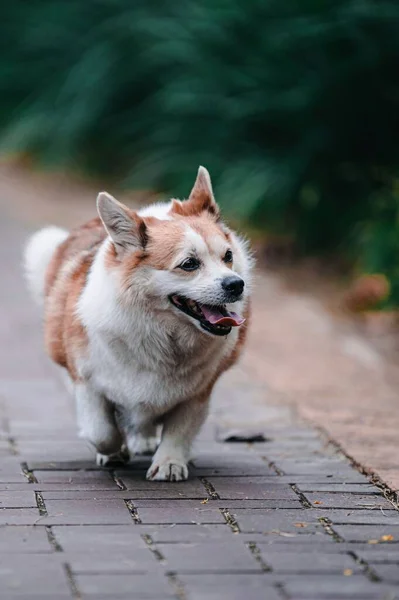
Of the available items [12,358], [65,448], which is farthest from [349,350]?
[65,448]

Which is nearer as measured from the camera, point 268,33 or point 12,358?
point 12,358

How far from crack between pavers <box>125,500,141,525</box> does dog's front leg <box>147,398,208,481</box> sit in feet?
1.40

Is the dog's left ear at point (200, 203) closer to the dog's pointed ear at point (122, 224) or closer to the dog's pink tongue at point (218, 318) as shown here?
the dog's pointed ear at point (122, 224)

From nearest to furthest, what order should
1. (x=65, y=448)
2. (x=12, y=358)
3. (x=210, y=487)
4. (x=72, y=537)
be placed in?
1. (x=72, y=537)
2. (x=210, y=487)
3. (x=65, y=448)
4. (x=12, y=358)

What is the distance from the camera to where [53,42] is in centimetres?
1672

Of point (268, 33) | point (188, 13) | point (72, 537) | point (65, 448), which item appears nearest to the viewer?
point (72, 537)

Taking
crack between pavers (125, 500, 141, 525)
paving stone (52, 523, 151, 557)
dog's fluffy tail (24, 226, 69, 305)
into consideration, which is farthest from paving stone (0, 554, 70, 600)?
dog's fluffy tail (24, 226, 69, 305)

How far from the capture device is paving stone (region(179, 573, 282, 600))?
3.51m

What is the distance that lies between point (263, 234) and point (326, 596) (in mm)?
8420

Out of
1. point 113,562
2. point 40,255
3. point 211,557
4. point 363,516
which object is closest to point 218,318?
point 363,516

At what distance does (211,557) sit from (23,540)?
2.19 feet

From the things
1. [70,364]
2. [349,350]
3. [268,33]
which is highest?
[268,33]

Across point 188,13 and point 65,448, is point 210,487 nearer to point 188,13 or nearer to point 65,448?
point 65,448

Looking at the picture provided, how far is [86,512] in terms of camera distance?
449 cm
